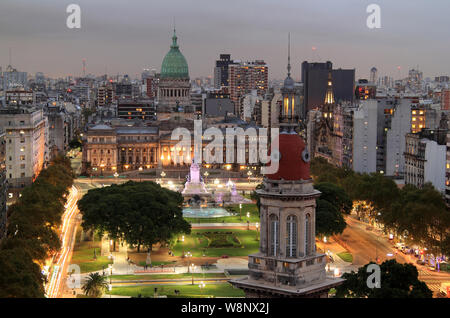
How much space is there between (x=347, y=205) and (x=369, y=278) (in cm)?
6549

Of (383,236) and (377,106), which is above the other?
(377,106)

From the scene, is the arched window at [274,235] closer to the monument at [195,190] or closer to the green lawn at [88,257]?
the green lawn at [88,257]

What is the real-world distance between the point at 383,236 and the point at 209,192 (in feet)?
173

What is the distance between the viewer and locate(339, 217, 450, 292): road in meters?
95.1

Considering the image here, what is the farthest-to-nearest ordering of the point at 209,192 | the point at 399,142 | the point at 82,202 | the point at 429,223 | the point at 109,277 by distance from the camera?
the point at 399,142, the point at 209,192, the point at 82,202, the point at 429,223, the point at 109,277

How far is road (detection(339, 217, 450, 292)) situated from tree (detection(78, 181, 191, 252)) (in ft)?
71.8

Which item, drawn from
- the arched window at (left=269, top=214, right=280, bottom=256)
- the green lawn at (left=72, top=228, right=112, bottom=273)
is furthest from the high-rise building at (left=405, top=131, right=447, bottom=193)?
the arched window at (left=269, top=214, right=280, bottom=256)

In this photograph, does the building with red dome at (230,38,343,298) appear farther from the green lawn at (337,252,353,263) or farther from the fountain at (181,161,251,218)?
the fountain at (181,161,251,218)

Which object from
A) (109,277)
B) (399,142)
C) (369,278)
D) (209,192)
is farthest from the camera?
(399,142)

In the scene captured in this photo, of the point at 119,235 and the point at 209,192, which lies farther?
the point at 209,192
